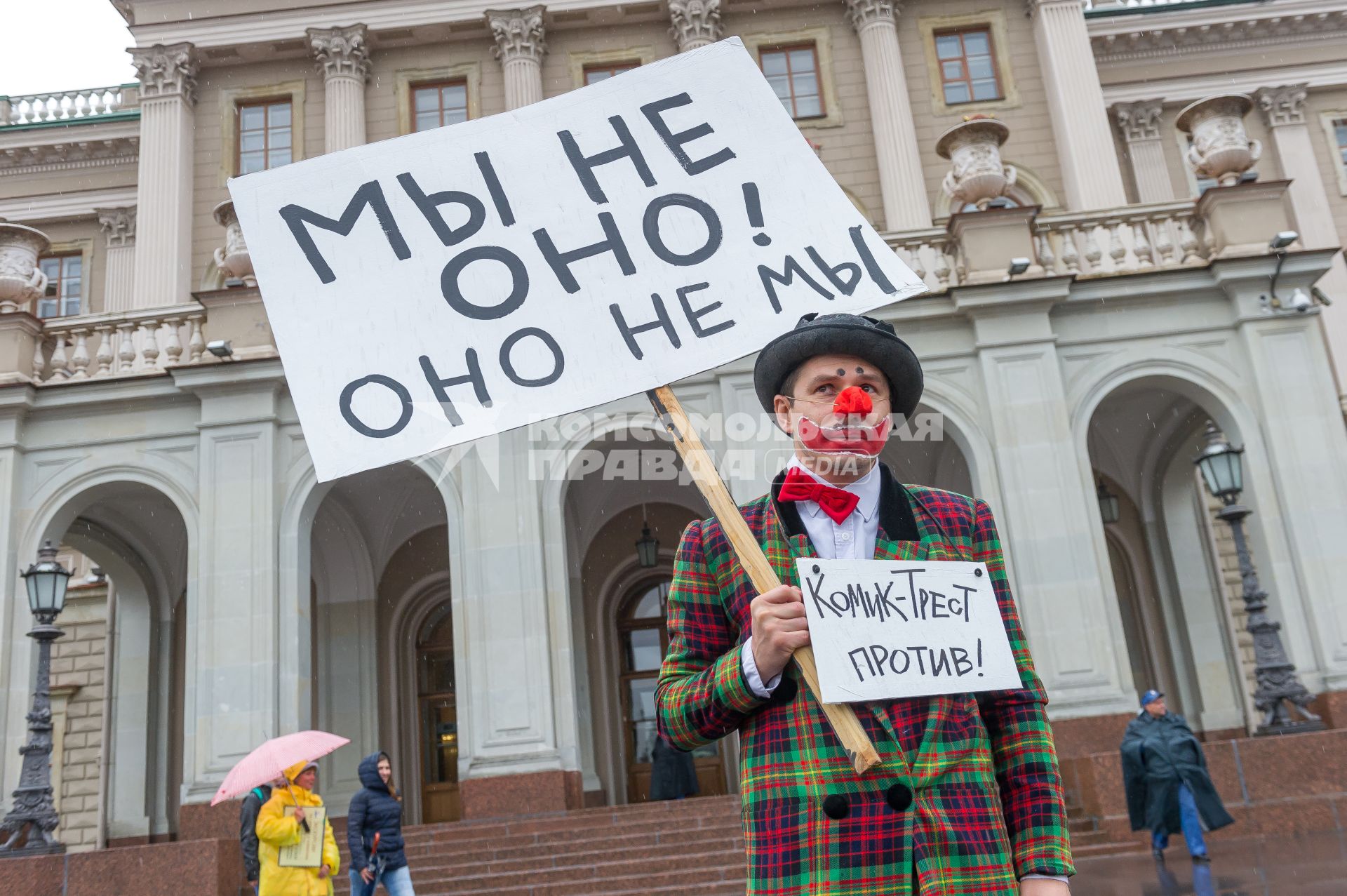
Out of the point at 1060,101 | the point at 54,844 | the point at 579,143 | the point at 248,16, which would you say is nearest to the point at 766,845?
the point at 579,143

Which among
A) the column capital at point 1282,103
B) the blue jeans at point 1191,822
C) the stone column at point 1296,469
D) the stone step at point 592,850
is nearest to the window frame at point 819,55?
the stone column at point 1296,469

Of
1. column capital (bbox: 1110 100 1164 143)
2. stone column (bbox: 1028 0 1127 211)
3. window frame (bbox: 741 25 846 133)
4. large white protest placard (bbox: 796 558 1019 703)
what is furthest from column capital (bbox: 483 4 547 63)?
large white protest placard (bbox: 796 558 1019 703)

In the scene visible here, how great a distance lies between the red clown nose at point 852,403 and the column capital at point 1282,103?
30690 millimetres

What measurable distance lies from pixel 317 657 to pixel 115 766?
3.64 metres

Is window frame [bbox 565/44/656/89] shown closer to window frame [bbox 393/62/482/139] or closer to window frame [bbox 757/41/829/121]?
window frame [bbox 393/62/482/139]

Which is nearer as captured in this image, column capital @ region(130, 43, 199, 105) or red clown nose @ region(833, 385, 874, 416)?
red clown nose @ region(833, 385, 874, 416)

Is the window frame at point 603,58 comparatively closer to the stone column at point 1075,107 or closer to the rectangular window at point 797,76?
the rectangular window at point 797,76

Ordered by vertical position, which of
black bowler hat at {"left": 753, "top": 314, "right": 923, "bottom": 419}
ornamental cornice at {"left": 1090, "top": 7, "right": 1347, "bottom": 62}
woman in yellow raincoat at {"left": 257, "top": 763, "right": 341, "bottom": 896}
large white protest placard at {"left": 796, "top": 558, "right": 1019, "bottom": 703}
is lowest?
woman in yellow raincoat at {"left": 257, "top": 763, "right": 341, "bottom": 896}

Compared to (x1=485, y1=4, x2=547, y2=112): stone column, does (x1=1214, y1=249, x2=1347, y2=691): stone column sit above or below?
below

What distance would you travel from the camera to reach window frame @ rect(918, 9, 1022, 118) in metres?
25.4

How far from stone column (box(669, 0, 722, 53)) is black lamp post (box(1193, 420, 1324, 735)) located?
15229 millimetres

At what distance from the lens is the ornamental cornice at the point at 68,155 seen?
1206 inches

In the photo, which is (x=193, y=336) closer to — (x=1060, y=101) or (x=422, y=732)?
(x=422, y=732)

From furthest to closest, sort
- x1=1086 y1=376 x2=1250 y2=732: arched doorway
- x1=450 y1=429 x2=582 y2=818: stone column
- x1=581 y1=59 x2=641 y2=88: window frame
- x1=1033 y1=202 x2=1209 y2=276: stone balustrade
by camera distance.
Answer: x1=581 y1=59 x2=641 y2=88: window frame, x1=1086 y1=376 x2=1250 y2=732: arched doorway, x1=1033 y1=202 x2=1209 y2=276: stone balustrade, x1=450 y1=429 x2=582 y2=818: stone column
